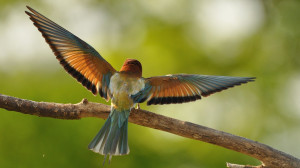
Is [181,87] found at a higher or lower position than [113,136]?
higher

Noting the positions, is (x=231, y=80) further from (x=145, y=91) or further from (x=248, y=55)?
(x=248, y=55)

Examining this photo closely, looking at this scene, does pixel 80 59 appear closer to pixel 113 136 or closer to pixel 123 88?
pixel 123 88

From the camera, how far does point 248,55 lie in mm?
7812

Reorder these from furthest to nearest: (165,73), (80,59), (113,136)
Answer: (165,73) < (80,59) < (113,136)

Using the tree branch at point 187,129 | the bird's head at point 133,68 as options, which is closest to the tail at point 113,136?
the tree branch at point 187,129

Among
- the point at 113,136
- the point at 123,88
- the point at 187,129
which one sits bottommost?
the point at 113,136

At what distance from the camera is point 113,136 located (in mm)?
3141

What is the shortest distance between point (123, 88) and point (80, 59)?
1.25ft

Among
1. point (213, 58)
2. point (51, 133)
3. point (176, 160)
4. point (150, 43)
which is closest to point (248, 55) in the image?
point (213, 58)

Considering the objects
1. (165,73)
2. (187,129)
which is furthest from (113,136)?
(165,73)

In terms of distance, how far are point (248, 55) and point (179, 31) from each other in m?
1.12

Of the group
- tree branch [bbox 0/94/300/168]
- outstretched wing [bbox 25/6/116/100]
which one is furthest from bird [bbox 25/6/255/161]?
tree branch [bbox 0/94/300/168]

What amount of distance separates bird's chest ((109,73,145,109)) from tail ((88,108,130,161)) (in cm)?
5

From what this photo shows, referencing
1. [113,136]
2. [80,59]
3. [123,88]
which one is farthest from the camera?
[80,59]
